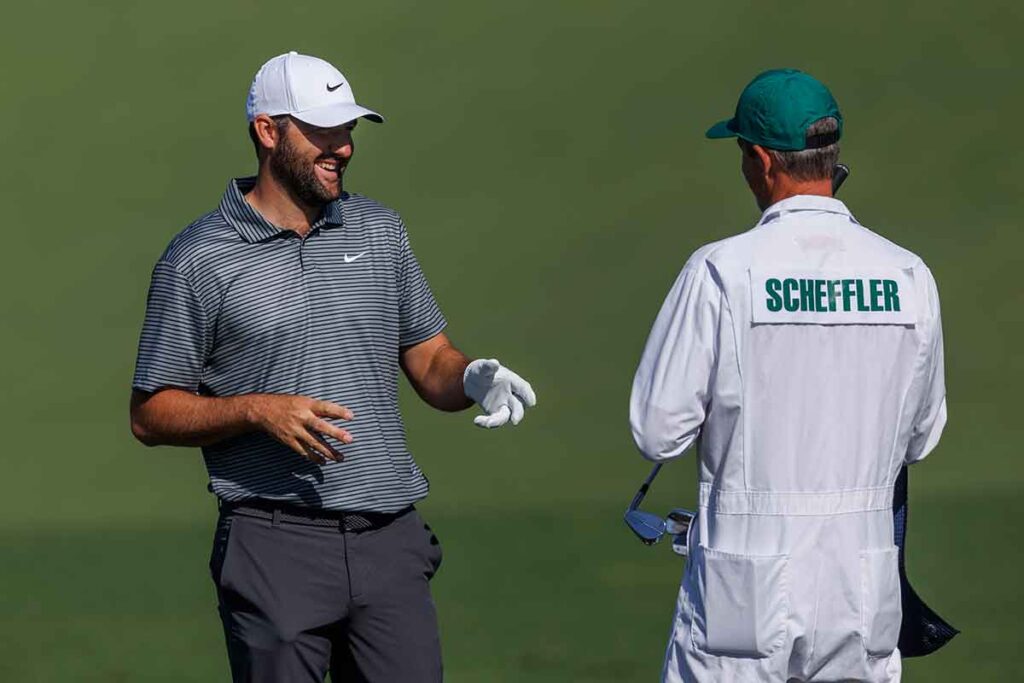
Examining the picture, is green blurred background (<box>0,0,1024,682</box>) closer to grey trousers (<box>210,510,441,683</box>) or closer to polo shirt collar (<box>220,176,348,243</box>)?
grey trousers (<box>210,510,441,683</box>)

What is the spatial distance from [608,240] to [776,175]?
3795 millimetres

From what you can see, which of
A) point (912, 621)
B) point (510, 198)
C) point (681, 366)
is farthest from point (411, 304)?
point (510, 198)

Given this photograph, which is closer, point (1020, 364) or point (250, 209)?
point (250, 209)

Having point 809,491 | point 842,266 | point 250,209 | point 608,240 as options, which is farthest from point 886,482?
point 608,240

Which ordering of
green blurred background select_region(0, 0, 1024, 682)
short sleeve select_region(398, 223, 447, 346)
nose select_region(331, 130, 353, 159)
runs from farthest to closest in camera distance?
1. green blurred background select_region(0, 0, 1024, 682)
2. short sleeve select_region(398, 223, 447, 346)
3. nose select_region(331, 130, 353, 159)

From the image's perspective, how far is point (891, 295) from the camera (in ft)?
10.0

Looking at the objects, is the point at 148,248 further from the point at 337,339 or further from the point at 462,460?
the point at 337,339

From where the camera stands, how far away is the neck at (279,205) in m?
3.57

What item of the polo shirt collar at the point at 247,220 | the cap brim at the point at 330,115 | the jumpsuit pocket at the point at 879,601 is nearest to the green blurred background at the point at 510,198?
the polo shirt collar at the point at 247,220

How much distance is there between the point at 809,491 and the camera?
301 cm

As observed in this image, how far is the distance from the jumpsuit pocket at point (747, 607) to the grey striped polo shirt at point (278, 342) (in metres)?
0.77

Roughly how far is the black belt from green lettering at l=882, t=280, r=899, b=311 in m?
1.06

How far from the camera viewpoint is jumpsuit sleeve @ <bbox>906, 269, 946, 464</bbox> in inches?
123

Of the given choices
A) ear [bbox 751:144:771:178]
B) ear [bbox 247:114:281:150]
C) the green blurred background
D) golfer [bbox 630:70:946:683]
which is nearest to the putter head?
golfer [bbox 630:70:946:683]
